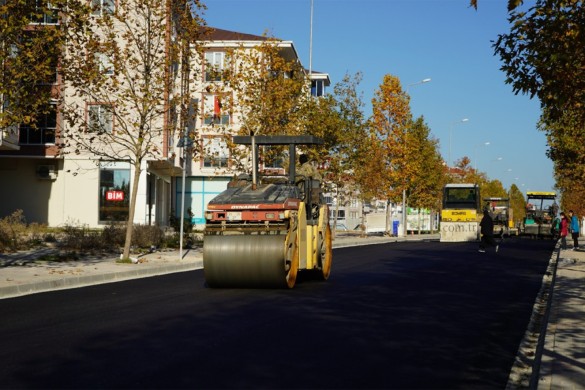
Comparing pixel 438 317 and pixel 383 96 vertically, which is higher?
pixel 383 96

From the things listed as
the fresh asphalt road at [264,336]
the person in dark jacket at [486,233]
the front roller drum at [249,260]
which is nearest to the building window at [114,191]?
the person in dark jacket at [486,233]

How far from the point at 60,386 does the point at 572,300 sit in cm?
921

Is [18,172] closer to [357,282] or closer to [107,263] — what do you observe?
[107,263]

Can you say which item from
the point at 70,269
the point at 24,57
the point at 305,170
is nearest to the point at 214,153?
the point at 70,269

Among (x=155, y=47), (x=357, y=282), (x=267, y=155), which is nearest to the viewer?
(x=357, y=282)

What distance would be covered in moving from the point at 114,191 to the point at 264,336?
38.1 metres

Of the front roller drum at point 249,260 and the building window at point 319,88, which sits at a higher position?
the building window at point 319,88

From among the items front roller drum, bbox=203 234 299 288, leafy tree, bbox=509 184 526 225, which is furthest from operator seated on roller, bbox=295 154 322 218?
leafy tree, bbox=509 184 526 225

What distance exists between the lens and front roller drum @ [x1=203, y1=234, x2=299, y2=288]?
545 inches

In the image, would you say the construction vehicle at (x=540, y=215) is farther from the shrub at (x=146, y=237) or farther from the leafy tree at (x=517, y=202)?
the leafy tree at (x=517, y=202)

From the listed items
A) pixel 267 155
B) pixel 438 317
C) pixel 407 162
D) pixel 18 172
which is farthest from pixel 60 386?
pixel 407 162

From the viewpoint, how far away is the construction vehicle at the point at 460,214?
47344mm

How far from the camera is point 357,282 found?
16719 mm

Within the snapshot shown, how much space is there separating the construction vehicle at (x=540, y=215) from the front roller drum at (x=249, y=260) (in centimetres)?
5252
